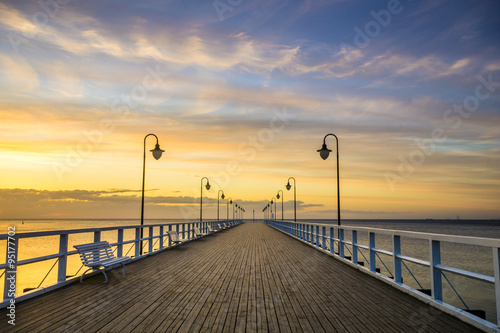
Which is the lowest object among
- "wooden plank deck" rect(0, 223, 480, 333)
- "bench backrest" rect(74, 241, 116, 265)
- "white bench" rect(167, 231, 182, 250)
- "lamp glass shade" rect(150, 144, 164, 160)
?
"wooden plank deck" rect(0, 223, 480, 333)

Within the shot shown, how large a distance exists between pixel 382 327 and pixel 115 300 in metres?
4.23

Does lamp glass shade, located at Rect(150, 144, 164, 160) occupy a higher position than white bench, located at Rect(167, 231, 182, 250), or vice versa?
lamp glass shade, located at Rect(150, 144, 164, 160)

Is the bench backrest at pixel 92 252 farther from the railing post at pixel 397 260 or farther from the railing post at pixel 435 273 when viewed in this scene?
the railing post at pixel 435 273

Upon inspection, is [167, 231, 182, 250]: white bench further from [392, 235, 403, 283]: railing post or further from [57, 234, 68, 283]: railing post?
[392, 235, 403, 283]: railing post

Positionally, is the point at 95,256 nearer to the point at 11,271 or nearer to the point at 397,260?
the point at 11,271

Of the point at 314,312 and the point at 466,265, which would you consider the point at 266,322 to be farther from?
the point at 466,265

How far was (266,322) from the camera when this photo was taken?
5.08 meters

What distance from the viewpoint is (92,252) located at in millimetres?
8164

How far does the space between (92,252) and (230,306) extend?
3831 millimetres

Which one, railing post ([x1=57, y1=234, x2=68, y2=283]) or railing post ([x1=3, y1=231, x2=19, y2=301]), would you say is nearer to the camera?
railing post ([x1=3, y1=231, x2=19, y2=301])

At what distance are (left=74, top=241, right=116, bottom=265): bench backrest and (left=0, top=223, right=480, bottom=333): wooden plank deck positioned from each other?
18.8 inches

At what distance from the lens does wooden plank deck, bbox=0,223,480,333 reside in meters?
4.85

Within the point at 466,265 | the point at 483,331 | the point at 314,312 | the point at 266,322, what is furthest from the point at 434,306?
the point at 466,265

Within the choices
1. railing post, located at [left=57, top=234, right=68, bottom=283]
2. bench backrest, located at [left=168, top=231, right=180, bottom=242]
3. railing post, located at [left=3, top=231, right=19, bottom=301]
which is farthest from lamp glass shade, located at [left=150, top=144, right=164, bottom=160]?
railing post, located at [left=3, top=231, right=19, bottom=301]
